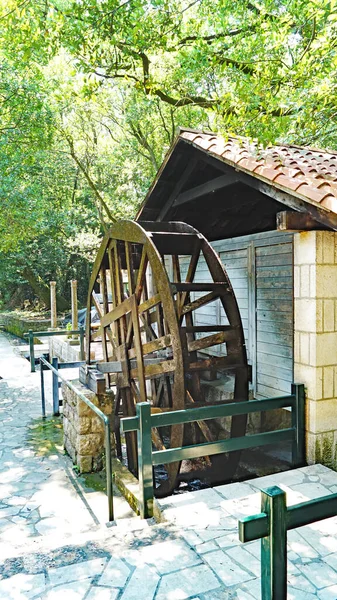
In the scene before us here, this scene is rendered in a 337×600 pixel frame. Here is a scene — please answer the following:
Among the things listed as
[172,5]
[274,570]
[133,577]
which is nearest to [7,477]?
[133,577]

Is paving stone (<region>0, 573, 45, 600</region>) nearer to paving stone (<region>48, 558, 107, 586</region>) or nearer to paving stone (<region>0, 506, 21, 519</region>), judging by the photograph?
paving stone (<region>48, 558, 107, 586</region>)

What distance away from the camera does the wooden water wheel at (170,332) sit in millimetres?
4453

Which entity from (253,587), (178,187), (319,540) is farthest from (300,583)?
(178,187)

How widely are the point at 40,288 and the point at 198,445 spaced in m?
20.2

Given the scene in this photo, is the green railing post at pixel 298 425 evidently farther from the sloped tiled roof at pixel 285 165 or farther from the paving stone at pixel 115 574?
the paving stone at pixel 115 574

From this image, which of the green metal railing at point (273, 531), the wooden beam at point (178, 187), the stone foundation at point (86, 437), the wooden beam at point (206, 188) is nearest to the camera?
the green metal railing at point (273, 531)

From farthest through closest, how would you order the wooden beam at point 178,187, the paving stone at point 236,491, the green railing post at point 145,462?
the wooden beam at point 178,187
the paving stone at point 236,491
the green railing post at point 145,462

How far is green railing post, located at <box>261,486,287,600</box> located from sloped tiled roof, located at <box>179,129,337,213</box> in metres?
2.24

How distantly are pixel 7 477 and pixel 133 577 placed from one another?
2900 mm

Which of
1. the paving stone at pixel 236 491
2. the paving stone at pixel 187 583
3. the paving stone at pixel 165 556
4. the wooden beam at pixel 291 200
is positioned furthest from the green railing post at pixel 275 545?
the wooden beam at pixel 291 200

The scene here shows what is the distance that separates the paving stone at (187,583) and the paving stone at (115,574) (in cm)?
21

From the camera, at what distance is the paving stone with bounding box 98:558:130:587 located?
2342 mm

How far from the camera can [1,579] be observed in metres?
2.40

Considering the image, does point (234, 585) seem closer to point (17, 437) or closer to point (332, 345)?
point (332, 345)
